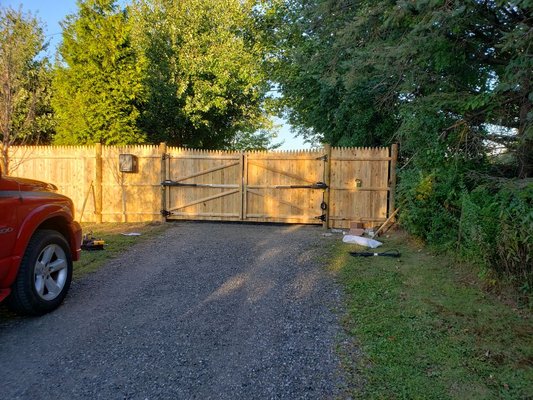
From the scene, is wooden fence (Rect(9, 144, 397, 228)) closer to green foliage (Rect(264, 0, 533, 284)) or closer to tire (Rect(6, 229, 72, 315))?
green foliage (Rect(264, 0, 533, 284))

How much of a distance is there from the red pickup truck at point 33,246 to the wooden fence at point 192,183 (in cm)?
597

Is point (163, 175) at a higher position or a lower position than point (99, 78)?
lower

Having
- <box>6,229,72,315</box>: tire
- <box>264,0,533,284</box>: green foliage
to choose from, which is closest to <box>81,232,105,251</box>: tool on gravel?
<box>6,229,72,315</box>: tire

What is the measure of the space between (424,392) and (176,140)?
18.2 meters

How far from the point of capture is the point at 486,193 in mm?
6141

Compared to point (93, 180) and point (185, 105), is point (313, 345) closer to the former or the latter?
point (93, 180)

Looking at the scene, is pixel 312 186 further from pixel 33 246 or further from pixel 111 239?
pixel 33 246

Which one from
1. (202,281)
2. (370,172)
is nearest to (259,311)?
(202,281)

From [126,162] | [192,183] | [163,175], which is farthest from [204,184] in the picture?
[126,162]

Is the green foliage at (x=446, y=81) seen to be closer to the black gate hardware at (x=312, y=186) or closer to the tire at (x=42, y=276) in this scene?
the black gate hardware at (x=312, y=186)

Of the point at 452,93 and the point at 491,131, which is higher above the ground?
the point at 452,93

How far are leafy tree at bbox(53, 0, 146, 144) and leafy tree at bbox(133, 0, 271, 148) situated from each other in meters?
4.79

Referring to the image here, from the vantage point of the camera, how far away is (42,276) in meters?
4.31

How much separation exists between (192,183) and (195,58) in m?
8.56
